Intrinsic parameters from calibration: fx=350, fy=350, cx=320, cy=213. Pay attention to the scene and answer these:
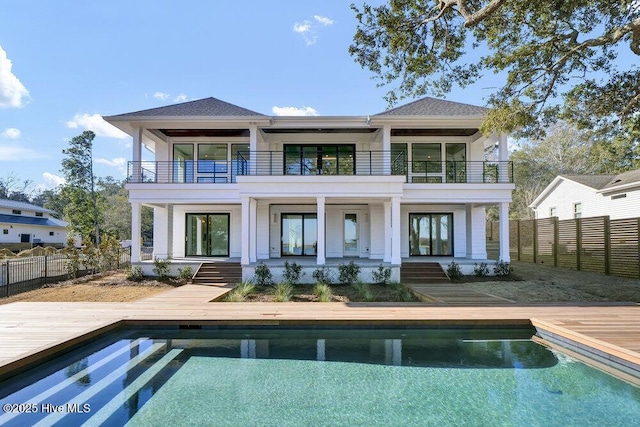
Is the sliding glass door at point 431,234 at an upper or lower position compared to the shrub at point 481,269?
upper

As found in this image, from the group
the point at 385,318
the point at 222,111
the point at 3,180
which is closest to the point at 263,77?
the point at 222,111

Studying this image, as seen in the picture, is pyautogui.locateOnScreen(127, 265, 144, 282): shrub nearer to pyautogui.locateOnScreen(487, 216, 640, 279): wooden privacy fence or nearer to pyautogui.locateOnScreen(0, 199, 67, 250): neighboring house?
pyautogui.locateOnScreen(487, 216, 640, 279): wooden privacy fence

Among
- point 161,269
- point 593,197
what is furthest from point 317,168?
point 593,197

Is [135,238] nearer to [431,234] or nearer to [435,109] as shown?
[431,234]

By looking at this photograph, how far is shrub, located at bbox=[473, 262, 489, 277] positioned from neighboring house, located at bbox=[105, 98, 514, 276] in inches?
38.4

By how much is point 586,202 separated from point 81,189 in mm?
39804

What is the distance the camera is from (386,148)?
1330 centimetres

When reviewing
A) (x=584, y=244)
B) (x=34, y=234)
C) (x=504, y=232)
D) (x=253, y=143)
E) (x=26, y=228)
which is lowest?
(x=34, y=234)

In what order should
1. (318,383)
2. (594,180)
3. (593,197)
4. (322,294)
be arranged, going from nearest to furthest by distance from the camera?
(318,383) < (322,294) < (593,197) < (594,180)

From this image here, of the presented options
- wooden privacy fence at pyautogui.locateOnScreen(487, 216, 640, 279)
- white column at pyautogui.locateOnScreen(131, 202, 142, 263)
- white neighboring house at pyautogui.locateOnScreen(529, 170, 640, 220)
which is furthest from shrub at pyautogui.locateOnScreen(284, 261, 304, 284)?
white neighboring house at pyautogui.locateOnScreen(529, 170, 640, 220)

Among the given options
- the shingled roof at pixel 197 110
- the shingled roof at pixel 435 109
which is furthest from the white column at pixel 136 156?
the shingled roof at pixel 435 109

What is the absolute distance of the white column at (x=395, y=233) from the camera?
12.3m

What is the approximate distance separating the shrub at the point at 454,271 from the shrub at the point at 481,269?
2.02ft

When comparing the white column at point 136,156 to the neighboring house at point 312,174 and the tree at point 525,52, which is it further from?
the tree at point 525,52
